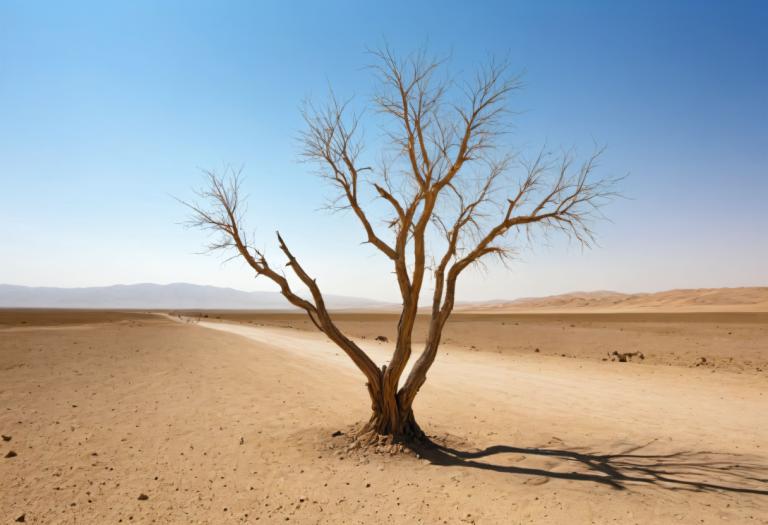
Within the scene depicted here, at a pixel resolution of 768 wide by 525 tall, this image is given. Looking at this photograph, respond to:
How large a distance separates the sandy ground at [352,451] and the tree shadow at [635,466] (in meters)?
0.04

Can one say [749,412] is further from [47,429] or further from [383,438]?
[47,429]

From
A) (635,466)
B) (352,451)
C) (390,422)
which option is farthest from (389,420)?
(635,466)

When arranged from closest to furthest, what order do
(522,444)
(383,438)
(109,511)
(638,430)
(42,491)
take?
1. (109,511)
2. (42,491)
3. (383,438)
4. (522,444)
5. (638,430)

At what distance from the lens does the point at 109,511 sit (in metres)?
4.96

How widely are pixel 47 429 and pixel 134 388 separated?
370cm

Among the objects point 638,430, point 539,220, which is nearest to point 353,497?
point 539,220

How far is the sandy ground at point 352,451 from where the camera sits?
5191 mm

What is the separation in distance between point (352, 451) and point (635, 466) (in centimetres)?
430

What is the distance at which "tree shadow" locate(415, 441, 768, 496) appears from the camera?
6020mm

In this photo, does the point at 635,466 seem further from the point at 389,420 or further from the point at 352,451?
the point at 352,451

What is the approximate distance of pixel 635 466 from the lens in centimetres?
675

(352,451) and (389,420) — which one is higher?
(389,420)

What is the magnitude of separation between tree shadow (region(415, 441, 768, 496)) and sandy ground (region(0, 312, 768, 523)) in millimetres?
40

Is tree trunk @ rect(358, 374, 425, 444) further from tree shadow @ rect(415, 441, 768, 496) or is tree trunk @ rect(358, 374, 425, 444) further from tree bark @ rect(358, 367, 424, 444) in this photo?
tree shadow @ rect(415, 441, 768, 496)
